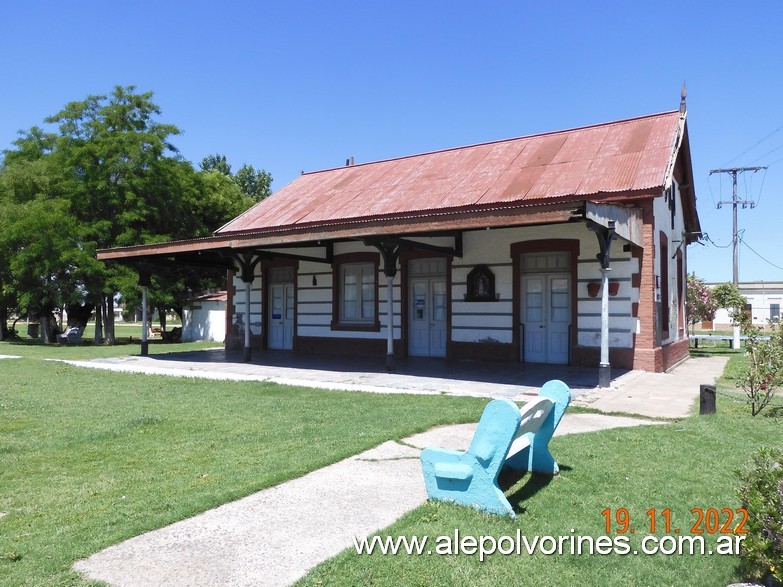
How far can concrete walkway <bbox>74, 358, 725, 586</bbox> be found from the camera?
3020mm

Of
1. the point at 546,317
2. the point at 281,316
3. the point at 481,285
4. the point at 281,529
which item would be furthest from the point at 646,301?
the point at 281,316

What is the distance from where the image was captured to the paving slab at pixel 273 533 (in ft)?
9.86

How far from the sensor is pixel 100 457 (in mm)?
5418

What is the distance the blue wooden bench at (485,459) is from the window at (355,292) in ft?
38.5

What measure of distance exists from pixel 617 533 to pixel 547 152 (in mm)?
13032

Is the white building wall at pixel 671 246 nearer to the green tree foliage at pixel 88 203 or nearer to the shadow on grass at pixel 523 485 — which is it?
the shadow on grass at pixel 523 485

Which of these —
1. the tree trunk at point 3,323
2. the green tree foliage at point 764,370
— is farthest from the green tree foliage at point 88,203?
the green tree foliage at point 764,370

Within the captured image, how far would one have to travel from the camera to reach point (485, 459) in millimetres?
3668

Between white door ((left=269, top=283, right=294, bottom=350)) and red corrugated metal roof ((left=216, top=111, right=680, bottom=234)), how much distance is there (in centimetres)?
228

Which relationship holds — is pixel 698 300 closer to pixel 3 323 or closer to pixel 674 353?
pixel 674 353

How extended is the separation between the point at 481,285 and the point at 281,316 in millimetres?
7239

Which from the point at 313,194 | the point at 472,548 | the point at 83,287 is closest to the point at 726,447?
the point at 472,548

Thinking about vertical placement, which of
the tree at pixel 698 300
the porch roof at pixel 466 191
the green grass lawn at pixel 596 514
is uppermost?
the porch roof at pixel 466 191

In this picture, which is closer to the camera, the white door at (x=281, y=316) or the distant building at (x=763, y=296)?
the white door at (x=281, y=316)
